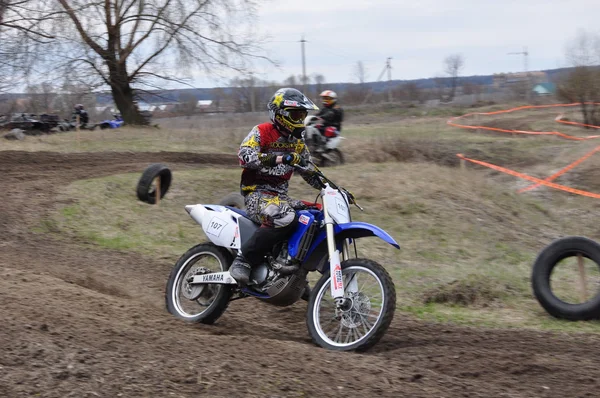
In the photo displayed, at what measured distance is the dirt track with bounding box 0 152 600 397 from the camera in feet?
13.4

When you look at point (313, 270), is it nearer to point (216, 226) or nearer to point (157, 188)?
point (216, 226)

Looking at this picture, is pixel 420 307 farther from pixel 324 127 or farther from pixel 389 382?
pixel 324 127

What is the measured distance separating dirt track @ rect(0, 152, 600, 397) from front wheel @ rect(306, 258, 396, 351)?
0.60 ft

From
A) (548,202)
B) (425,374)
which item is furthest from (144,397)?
(548,202)

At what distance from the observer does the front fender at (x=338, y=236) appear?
5.47 m

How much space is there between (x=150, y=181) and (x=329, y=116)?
6209 mm

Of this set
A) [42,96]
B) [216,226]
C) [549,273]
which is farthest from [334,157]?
[42,96]

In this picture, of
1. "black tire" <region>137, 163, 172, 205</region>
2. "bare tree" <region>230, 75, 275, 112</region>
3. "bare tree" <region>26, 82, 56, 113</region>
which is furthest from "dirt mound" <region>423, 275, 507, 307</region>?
"bare tree" <region>230, 75, 275, 112</region>

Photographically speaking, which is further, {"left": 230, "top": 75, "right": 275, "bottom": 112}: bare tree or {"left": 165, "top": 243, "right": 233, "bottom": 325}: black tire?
{"left": 230, "top": 75, "right": 275, "bottom": 112}: bare tree

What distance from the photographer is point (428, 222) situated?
11.6 m

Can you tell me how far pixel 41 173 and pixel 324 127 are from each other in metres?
6.30

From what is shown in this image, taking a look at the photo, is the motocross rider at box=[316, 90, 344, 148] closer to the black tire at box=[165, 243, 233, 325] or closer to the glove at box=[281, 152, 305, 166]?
the black tire at box=[165, 243, 233, 325]

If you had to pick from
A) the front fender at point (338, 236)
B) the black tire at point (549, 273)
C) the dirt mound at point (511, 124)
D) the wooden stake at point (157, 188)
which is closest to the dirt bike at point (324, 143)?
the wooden stake at point (157, 188)

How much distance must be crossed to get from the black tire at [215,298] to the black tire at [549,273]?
311cm
